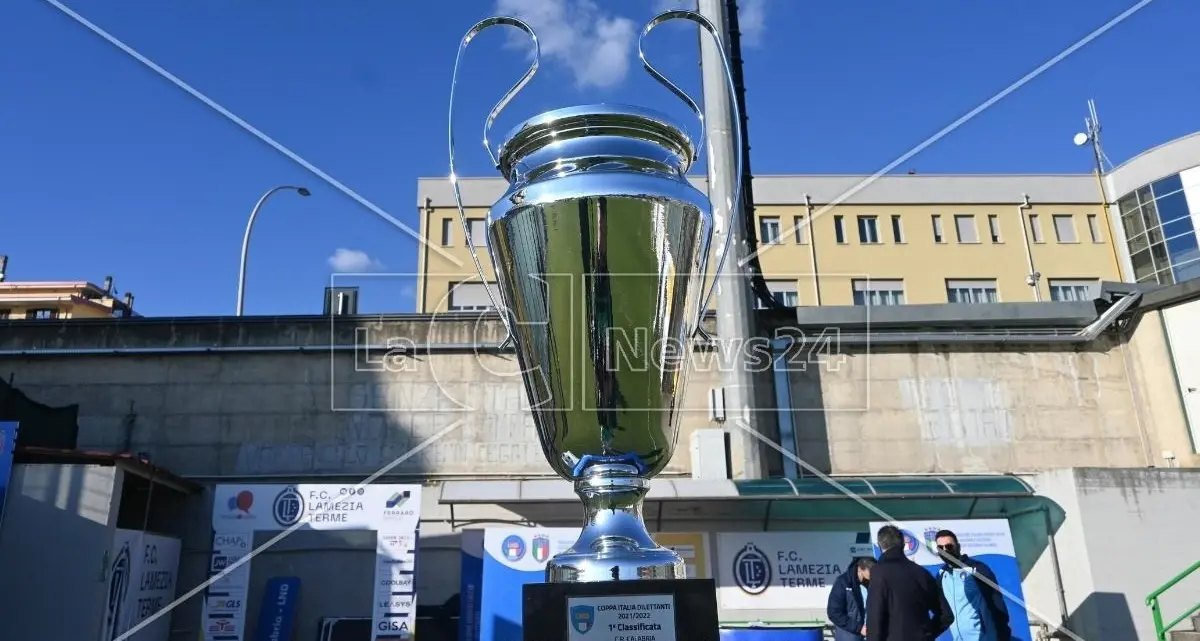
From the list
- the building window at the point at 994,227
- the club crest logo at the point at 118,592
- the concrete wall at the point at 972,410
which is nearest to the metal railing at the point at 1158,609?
the concrete wall at the point at 972,410

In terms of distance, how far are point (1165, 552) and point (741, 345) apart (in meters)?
4.44

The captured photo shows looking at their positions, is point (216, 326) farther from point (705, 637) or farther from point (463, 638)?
point (705, 637)

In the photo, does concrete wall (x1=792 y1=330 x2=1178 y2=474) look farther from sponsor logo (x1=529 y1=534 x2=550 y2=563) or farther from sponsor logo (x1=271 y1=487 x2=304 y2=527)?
sponsor logo (x1=271 y1=487 x2=304 y2=527)

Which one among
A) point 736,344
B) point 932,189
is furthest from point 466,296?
point 736,344

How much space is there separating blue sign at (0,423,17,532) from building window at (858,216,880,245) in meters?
25.5

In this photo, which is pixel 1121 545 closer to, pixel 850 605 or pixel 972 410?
pixel 972 410

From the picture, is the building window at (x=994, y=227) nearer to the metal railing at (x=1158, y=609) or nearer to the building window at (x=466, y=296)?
the building window at (x=466, y=296)

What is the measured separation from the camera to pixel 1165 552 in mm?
7434

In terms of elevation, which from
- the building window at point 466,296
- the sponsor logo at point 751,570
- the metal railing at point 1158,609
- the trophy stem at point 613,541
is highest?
the building window at point 466,296

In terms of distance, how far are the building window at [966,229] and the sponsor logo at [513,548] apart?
24.9 metres

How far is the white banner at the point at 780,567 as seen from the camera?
23.6 feet

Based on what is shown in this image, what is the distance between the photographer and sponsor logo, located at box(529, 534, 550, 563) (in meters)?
6.78

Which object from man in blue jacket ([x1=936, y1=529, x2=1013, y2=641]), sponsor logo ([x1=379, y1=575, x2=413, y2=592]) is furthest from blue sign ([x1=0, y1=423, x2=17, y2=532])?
man in blue jacket ([x1=936, y1=529, x2=1013, y2=641])

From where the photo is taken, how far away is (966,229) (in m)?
27.5
